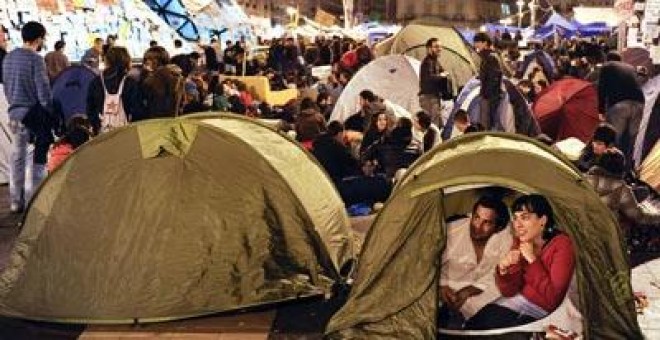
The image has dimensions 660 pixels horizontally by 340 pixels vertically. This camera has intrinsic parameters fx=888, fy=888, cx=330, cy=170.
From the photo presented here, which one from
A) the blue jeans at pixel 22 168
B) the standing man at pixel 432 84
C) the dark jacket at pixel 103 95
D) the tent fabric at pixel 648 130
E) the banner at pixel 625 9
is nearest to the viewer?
the blue jeans at pixel 22 168

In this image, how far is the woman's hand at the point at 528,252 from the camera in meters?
6.56

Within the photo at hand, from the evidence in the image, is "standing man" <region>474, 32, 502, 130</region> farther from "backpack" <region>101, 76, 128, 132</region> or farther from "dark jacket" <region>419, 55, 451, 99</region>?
"backpack" <region>101, 76, 128, 132</region>

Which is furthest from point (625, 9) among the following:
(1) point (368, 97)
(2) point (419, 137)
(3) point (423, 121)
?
(2) point (419, 137)

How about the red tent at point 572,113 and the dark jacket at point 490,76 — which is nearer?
the dark jacket at point 490,76

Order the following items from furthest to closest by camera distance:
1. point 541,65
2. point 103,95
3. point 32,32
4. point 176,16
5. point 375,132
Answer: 1. point 176,16
2. point 541,65
3. point 103,95
4. point 375,132
5. point 32,32

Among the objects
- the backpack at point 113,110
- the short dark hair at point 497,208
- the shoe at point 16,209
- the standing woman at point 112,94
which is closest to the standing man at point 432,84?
the standing woman at point 112,94

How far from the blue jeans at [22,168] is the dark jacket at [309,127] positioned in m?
2.97

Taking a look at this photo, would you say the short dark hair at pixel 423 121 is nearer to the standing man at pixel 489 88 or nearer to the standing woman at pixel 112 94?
the standing man at pixel 489 88

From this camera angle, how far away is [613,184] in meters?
8.34

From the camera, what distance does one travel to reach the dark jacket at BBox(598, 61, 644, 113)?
36.5 feet

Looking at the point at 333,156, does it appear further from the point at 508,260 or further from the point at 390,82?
the point at 390,82

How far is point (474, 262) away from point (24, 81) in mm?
5594

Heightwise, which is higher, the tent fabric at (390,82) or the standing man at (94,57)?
the standing man at (94,57)

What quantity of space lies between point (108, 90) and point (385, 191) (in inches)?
161
